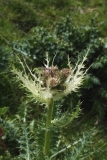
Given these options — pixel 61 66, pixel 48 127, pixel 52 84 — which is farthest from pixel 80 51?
pixel 52 84

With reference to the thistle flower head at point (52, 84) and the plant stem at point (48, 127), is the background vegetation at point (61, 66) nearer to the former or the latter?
the plant stem at point (48, 127)

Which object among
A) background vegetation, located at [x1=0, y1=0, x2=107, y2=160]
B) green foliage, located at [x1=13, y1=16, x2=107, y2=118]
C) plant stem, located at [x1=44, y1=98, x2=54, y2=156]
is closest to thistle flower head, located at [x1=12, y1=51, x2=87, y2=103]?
plant stem, located at [x1=44, y1=98, x2=54, y2=156]

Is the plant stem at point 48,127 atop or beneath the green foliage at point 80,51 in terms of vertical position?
beneath

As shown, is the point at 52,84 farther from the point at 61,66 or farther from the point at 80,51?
the point at 80,51

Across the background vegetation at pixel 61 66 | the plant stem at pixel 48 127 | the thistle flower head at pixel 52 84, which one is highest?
the background vegetation at pixel 61 66

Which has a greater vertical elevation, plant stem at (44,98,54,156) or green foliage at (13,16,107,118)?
green foliage at (13,16,107,118)

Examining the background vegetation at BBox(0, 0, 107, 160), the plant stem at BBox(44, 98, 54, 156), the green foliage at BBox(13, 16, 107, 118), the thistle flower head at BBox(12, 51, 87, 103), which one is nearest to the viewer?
the thistle flower head at BBox(12, 51, 87, 103)

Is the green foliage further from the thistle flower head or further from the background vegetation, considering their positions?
the thistle flower head

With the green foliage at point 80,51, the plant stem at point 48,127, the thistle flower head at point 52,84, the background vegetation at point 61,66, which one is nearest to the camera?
the thistle flower head at point 52,84

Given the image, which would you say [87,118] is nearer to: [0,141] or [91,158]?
[91,158]

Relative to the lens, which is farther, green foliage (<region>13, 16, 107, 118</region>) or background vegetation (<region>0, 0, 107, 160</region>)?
green foliage (<region>13, 16, 107, 118</region>)

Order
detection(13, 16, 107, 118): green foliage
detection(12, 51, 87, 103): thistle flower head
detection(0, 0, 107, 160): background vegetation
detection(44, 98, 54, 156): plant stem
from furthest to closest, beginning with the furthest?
detection(13, 16, 107, 118): green foliage, detection(0, 0, 107, 160): background vegetation, detection(44, 98, 54, 156): plant stem, detection(12, 51, 87, 103): thistle flower head

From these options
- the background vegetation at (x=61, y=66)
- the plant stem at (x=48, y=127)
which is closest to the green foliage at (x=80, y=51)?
the background vegetation at (x=61, y=66)
